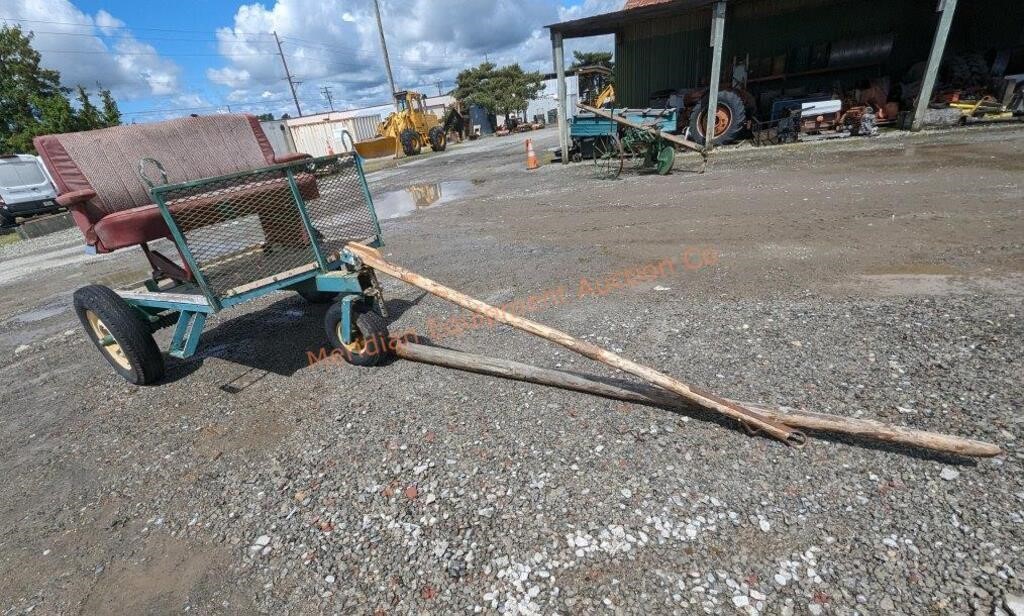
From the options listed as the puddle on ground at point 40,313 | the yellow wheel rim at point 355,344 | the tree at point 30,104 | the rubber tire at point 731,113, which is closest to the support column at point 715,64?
the rubber tire at point 731,113

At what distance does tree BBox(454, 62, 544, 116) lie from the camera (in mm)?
40000

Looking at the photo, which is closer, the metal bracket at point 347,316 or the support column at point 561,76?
the metal bracket at point 347,316

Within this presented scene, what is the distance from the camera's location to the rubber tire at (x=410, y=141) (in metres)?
23.1

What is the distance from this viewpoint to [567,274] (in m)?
5.25

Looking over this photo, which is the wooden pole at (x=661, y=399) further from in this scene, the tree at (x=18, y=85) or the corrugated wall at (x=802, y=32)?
the tree at (x=18, y=85)

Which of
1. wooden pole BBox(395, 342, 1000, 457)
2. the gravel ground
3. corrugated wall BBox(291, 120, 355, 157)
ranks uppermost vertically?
corrugated wall BBox(291, 120, 355, 157)

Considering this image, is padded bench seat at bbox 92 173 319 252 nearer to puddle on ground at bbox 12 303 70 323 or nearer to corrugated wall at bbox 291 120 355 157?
puddle on ground at bbox 12 303 70 323

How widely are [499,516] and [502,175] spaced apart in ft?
40.2

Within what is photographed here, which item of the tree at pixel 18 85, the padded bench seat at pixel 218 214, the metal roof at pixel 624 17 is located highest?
the tree at pixel 18 85

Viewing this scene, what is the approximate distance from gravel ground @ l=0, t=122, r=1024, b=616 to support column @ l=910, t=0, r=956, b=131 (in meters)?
8.44

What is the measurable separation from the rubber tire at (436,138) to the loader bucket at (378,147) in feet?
6.48

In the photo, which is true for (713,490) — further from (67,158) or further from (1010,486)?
(67,158)

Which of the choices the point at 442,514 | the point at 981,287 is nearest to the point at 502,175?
the point at 981,287

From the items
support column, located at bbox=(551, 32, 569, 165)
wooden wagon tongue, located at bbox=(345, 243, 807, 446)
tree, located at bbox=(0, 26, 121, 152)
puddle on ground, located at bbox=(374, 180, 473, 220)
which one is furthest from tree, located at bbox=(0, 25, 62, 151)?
wooden wagon tongue, located at bbox=(345, 243, 807, 446)
